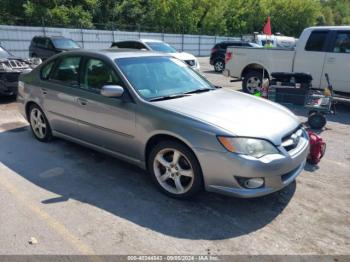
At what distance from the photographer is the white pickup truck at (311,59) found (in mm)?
8031

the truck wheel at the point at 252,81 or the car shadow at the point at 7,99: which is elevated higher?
the truck wheel at the point at 252,81

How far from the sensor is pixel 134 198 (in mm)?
3818

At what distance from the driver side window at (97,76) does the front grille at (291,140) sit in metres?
2.07

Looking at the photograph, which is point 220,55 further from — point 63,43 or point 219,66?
point 63,43

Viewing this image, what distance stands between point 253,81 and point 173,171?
6726 millimetres

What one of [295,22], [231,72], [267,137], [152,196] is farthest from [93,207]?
[295,22]

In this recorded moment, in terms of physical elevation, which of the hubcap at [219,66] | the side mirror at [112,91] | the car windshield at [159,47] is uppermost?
the car windshield at [159,47]

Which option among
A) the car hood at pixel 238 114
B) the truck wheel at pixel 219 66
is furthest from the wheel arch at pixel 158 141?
the truck wheel at pixel 219 66

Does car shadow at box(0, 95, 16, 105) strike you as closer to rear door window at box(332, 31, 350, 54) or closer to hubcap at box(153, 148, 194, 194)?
hubcap at box(153, 148, 194, 194)

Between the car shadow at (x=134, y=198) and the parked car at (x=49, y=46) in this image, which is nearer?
the car shadow at (x=134, y=198)

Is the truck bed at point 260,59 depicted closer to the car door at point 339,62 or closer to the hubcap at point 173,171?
the car door at point 339,62

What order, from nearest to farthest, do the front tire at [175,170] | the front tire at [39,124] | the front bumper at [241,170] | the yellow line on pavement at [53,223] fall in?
the yellow line on pavement at [53,223], the front bumper at [241,170], the front tire at [175,170], the front tire at [39,124]

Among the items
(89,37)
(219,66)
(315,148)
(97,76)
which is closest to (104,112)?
(97,76)

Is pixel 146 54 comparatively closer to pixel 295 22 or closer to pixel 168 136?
pixel 168 136
